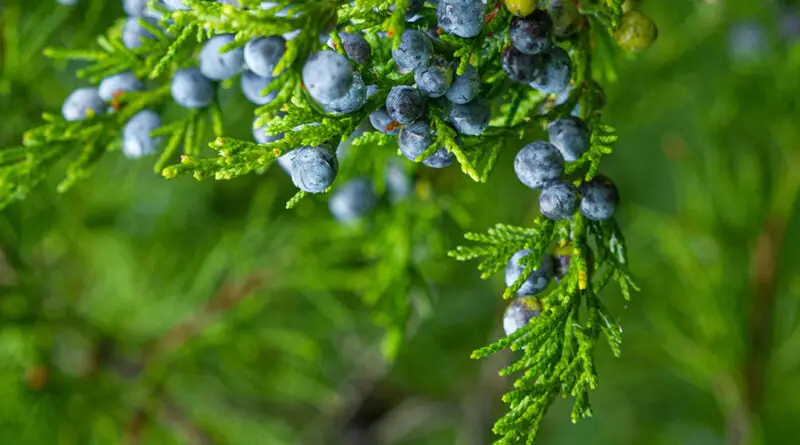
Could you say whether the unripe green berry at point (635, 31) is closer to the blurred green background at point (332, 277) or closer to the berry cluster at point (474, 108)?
the berry cluster at point (474, 108)

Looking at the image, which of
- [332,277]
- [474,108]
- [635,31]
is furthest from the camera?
[332,277]

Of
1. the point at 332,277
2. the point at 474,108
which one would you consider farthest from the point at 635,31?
the point at 332,277

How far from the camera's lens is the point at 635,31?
105 cm

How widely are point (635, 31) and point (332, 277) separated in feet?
3.54

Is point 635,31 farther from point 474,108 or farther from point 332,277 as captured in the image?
point 332,277

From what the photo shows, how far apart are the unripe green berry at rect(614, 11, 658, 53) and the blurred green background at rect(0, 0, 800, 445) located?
569 mm

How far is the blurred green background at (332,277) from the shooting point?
181 centimetres

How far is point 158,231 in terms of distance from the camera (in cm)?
251

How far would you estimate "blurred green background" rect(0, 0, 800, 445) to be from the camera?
1.81 m

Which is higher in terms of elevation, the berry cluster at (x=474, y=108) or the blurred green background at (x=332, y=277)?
the berry cluster at (x=474, y=108)

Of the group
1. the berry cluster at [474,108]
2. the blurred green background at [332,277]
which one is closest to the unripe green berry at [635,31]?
the berry cluster at [474,108]

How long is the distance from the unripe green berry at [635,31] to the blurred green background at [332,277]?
569 mm

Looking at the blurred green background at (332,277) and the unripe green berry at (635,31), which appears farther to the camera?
the blurred green background at (332,277)

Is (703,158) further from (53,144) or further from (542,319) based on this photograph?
(53,144)
